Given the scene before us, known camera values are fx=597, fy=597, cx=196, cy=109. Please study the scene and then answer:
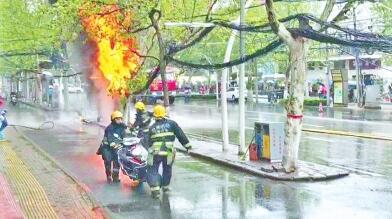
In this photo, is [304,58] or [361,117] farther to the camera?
[361,117]

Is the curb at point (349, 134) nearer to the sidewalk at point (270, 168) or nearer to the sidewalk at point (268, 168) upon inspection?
the sidewalk at point (268, 168)

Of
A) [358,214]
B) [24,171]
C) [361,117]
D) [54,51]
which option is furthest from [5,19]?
[358,214]

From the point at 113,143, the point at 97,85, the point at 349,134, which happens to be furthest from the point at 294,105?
the point at 97,85

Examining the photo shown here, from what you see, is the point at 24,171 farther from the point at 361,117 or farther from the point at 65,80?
the point at 65,80

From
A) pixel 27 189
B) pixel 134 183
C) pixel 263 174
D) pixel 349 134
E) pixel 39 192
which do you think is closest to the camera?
pixel 39 192

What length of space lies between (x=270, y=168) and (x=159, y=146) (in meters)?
3.59

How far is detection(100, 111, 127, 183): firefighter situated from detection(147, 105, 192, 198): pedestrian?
158 cm

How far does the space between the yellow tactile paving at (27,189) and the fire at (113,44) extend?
5343mm

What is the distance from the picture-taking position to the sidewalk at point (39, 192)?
9.96m

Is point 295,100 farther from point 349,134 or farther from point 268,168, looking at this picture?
point 349,134

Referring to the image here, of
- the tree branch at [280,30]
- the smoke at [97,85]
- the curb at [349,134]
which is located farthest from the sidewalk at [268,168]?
the smoke at [97,85]

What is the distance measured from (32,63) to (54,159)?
3548 centimetres

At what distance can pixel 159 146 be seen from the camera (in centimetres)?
1147

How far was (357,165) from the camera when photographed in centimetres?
1527
